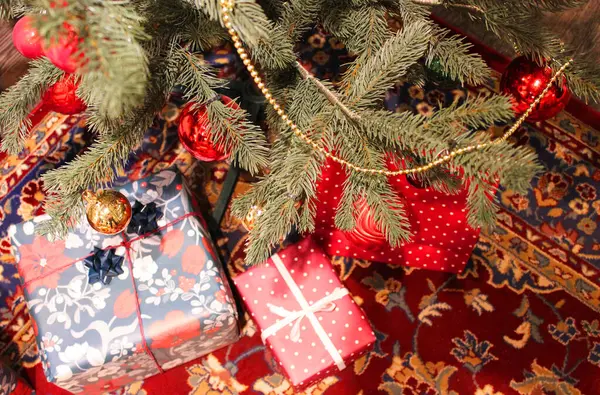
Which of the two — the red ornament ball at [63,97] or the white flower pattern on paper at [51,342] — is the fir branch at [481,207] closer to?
the red ornament ball at [63,97]

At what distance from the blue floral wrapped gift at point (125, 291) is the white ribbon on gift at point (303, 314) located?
94mm

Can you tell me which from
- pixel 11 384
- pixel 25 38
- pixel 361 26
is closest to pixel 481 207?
pixel 361 26

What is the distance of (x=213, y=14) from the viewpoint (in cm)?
48

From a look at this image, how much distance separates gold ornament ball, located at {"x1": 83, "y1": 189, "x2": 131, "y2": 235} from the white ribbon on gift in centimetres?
36

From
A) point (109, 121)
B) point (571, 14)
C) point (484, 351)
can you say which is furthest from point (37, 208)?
point (571, 14)

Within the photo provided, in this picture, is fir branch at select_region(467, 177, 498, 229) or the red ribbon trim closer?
fir branch at select_region(467, 177, 498, 229)

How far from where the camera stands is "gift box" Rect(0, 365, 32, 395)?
102cm

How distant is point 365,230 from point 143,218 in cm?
45

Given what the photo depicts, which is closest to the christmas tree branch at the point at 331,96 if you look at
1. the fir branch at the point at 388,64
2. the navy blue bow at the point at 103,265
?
the fir branch at the point at 388,64

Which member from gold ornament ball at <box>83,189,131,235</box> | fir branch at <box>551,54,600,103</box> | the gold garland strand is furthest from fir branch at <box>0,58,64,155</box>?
fir branch at <box>551,54,600,103</box>

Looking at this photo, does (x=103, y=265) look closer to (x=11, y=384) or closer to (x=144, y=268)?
(x=144, y=268)

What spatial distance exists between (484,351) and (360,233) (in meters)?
0.48

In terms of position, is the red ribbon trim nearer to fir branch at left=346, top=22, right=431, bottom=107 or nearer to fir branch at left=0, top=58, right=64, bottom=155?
fir branch at left=0, top=58, right=64, bottom=155

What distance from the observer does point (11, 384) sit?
106cm
